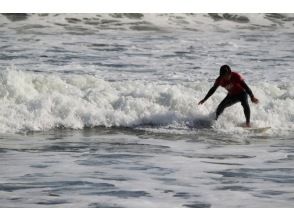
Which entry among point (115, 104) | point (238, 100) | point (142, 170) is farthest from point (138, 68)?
point (142, 170)

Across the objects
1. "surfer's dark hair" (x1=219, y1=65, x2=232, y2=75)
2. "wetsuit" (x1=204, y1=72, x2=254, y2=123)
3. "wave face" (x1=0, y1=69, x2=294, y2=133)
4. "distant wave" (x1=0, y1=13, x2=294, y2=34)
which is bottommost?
"wave face" (x1=0, y1=69, x2=294, y2=133)

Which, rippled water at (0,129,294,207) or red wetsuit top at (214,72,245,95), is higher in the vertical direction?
red wetsuit top at (214,72,245,95)

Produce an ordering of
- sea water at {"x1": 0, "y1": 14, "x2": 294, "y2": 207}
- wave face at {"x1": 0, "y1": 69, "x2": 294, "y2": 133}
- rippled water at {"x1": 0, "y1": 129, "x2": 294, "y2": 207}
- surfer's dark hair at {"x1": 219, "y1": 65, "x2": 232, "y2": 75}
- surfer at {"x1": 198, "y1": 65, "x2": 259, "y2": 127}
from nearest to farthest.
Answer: rippled water at {"x1": 0, "y1": 129, "x2": 294, "y2": 207} < sea water at {"x1": 0, "y1": 14, "x2": 294, "y2": 207} < surfer's dark hair at {"x1": 219, "y1": 65, "x2": 232, "y2": 75} < surfer at {"x1": 198, "y1": 65, "x2": 259, "y2": 127} < wave face at {"x1": 0, "y1": 69, "x2": 294, "y2": 133}

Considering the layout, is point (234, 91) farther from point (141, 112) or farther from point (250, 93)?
point (141, 112)

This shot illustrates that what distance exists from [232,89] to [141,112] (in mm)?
1453

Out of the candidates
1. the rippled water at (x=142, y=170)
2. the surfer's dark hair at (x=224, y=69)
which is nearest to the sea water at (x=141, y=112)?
the rippled water at (x=142, y=170)

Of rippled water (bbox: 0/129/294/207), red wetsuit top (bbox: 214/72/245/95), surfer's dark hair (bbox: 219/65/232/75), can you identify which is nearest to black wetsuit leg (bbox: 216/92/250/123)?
red wetsuit top (bbox: 214/72/245/95)

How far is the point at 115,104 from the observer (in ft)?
33.3

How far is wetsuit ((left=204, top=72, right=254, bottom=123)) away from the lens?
8984 millimetres

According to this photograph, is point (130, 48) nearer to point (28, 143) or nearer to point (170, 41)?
point (170, 41)

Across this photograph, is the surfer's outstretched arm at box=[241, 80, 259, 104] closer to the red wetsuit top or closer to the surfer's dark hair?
the red wetsuit top

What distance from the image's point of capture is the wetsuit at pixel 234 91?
354 inches

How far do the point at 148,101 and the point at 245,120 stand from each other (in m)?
1.46
